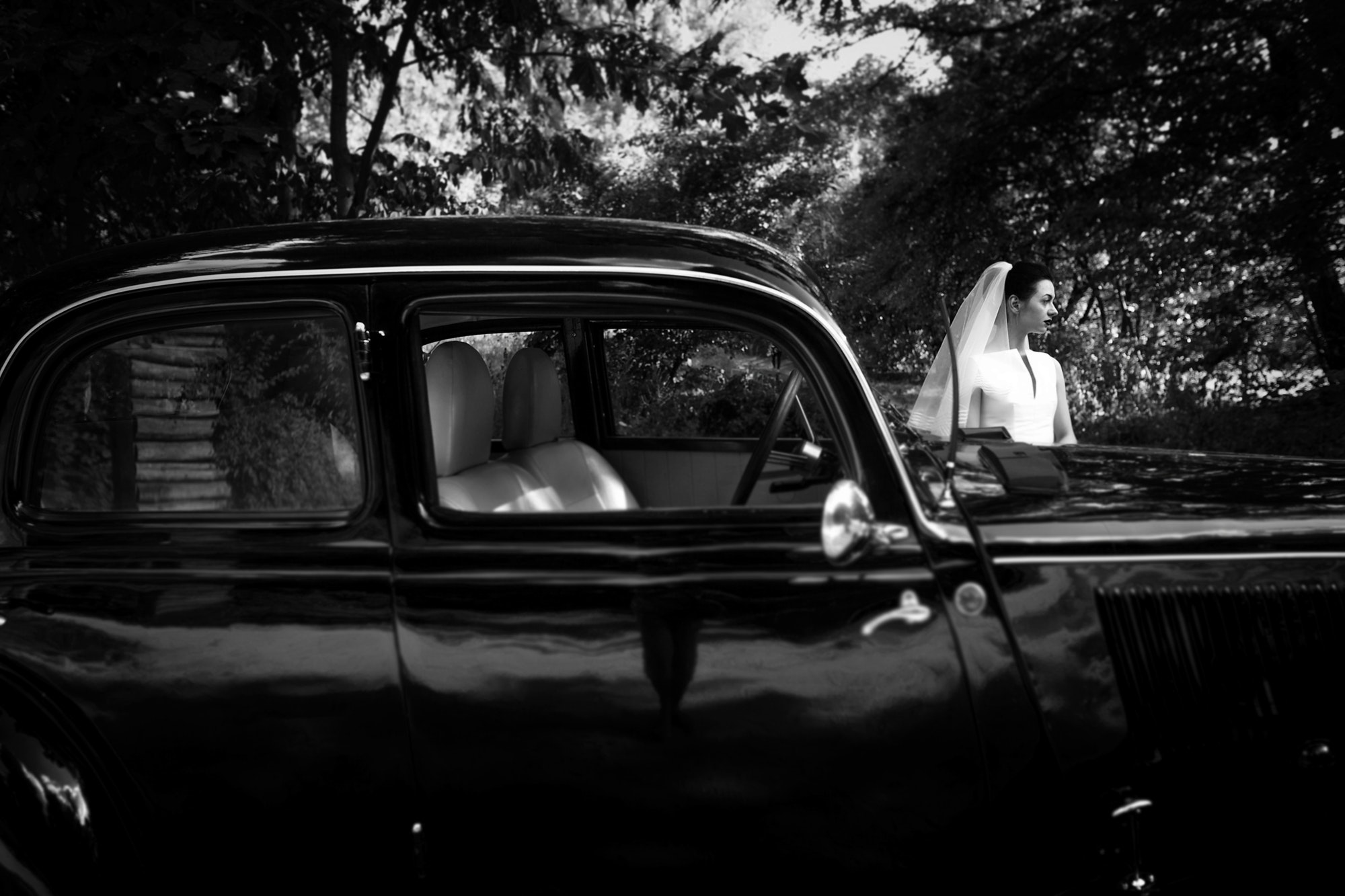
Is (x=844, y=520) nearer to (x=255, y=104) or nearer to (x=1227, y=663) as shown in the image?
(x=1227, y=663)

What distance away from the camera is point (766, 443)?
260 cm

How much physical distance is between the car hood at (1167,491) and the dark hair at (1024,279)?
1.58 meters

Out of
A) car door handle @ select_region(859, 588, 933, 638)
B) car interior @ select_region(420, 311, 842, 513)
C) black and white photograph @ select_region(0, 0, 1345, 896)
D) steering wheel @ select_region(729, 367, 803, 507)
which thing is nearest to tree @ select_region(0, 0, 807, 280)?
car interior @ select_region(420, 311, 842, 513)

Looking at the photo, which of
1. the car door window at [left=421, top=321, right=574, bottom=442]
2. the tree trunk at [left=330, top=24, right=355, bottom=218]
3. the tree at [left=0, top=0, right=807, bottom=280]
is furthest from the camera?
the tree trunk at [left=330, top=24, right=355, bottom=218]

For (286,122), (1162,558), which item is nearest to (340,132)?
(286,122)

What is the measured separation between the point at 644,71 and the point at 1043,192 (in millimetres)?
6058

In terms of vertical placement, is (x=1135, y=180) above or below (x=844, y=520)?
above

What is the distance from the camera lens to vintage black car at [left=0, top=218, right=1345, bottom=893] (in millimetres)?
2189

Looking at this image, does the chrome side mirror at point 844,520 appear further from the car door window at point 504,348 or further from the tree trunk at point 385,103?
the tree trunk at point 385,103

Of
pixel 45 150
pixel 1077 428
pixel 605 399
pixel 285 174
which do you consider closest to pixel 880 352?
pixel 1077 428

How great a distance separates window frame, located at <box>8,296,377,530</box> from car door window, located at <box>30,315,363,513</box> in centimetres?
1

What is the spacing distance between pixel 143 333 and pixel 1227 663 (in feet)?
7.37

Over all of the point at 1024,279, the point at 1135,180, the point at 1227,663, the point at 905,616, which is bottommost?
the point at 1227,663

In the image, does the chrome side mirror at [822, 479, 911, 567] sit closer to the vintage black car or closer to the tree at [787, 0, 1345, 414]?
the vintage black car
